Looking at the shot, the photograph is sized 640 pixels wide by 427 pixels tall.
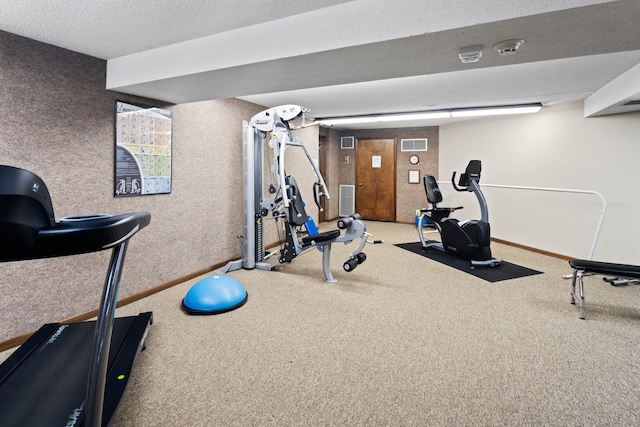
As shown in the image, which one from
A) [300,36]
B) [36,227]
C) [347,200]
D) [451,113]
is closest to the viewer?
[36,227]

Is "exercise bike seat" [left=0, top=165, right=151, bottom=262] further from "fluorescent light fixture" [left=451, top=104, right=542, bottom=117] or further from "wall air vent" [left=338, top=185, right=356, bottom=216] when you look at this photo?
"wall air vent" [left=338, top=185, right=356, bottom=216]

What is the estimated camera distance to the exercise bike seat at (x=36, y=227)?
0.70 metres

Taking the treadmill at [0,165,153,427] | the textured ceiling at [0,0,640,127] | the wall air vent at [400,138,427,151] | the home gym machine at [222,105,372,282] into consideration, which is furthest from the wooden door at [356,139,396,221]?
the treadmill at [0,165,153,427]

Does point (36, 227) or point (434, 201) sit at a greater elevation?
point (434, 201)

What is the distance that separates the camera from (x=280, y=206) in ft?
12.3

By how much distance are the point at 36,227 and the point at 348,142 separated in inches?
290

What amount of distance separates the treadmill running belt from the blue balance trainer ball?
0.53 meters

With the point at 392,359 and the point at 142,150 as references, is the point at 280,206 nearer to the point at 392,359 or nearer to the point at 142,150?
the point at 142,150

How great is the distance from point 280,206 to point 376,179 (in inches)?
171

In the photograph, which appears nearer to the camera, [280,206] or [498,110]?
[280,206]

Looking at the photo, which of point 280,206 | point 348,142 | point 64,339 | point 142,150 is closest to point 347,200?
point 348,142

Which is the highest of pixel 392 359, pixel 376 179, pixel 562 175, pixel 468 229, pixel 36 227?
pixel 376 179

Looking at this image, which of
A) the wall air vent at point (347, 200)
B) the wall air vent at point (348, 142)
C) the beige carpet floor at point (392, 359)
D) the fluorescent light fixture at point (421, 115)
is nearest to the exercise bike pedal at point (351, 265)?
the beige carpet floor at point (392, 359)

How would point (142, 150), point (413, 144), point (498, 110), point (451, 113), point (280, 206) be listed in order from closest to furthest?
point (142, 150) → point (280, 206) → point (498, 110) → point (451, 113) → point (413, 144)
